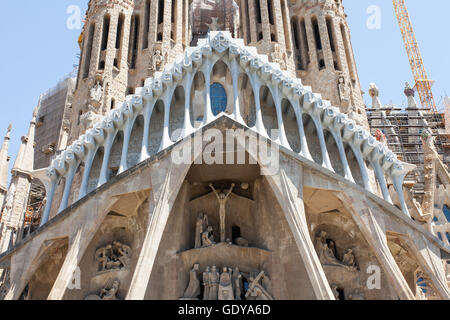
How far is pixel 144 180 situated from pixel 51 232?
2666 millimetres

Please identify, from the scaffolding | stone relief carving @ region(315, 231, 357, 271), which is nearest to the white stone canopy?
stone relief carving @ region(315, 231, 357, 271)

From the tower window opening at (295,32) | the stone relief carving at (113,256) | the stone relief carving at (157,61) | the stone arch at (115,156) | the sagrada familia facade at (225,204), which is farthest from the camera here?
the tower window opening at (295,32)

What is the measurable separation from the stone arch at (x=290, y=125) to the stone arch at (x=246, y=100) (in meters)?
0.91

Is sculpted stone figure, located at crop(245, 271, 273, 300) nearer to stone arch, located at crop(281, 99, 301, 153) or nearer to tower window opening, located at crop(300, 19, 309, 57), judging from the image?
stone arch, located at crop(281, 99, 301, 153)

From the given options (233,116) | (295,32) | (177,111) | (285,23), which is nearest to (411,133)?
(295,32)

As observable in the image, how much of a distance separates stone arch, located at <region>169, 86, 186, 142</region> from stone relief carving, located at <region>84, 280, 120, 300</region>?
432 centimetres

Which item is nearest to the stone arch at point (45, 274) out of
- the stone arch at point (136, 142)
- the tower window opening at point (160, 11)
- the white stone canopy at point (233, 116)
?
the white stone canopy at point (233, 116)

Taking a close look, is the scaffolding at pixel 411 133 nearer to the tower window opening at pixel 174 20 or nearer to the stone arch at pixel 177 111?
the tower window opening at pixel 174 20

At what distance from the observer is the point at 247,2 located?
74.3 feet

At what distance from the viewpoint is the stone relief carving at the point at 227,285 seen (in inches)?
551

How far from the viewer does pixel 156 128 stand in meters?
16.0

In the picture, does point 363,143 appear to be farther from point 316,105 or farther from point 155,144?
point 155,144

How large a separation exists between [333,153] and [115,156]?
6.25 m

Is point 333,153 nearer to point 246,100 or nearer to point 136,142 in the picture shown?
point 246,100
